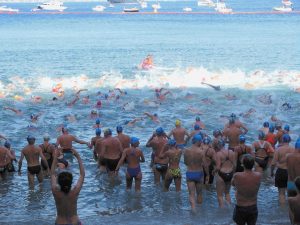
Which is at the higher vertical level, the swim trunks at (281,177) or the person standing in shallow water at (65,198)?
the person standing in shallow water at (65,198)

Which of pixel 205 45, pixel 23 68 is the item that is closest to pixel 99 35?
pixel 205 45

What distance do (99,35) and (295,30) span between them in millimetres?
33842

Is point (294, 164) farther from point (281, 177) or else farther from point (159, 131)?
point (159, 131)

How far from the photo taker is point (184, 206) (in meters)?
13.1

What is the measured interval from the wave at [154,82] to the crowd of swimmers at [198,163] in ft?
60.8

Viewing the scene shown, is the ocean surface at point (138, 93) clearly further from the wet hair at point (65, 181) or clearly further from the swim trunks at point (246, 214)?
the wet hair at point (65, 181)

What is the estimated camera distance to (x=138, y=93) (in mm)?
32844

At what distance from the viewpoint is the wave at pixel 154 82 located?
35.1m

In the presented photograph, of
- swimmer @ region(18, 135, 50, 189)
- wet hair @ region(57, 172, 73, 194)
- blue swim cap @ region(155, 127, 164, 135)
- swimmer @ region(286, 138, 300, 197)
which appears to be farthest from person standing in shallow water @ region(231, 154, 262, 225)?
swimmer @ region(18, 135, 50, 189)

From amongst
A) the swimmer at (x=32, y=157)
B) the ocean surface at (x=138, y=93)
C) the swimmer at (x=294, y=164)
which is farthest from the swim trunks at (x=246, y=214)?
the swimmer at (x=32, y=157)

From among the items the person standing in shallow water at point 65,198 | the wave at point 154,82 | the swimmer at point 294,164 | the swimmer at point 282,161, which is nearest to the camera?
the person standing in shallow water at point 65,198

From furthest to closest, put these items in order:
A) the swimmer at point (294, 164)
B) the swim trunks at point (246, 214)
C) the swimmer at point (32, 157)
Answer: the swimmer at point (32, 157) < the swimmer at point (294, 164) < the swim trunks at point (246, 214)

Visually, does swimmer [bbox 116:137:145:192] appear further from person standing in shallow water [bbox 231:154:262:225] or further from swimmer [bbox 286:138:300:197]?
person standing in shallow water [bbox 231:154:262:225]

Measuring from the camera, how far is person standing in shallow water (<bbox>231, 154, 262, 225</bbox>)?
31.8 ft
